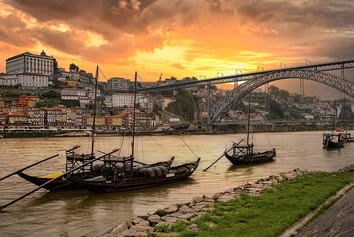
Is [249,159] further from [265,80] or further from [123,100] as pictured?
[123,100]

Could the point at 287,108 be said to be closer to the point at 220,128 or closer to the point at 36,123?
the point at 220,128

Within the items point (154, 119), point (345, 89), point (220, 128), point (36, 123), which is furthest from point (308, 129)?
point (36, 123)

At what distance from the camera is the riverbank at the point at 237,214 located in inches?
297

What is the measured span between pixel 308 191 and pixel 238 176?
796cm

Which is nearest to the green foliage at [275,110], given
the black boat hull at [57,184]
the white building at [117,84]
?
the white building at [117,84]

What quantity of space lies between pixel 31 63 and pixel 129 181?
110239 mm

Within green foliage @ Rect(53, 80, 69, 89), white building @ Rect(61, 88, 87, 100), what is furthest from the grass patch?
green foliage @ Rect(53, 80, 69, 89)

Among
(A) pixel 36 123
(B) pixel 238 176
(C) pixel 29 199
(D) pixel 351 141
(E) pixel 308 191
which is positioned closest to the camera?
(E) pixel 308 191

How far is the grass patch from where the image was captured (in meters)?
7.37

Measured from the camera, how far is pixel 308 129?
380 ft

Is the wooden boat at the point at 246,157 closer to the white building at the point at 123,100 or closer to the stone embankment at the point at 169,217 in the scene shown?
the stone embankment at the point at 169,217

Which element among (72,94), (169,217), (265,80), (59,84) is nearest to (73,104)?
(72,94)

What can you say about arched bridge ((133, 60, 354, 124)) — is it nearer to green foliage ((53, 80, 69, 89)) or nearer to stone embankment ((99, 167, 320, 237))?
green foliage ((53, 80, 69, 89))

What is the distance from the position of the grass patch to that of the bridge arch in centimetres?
4355
